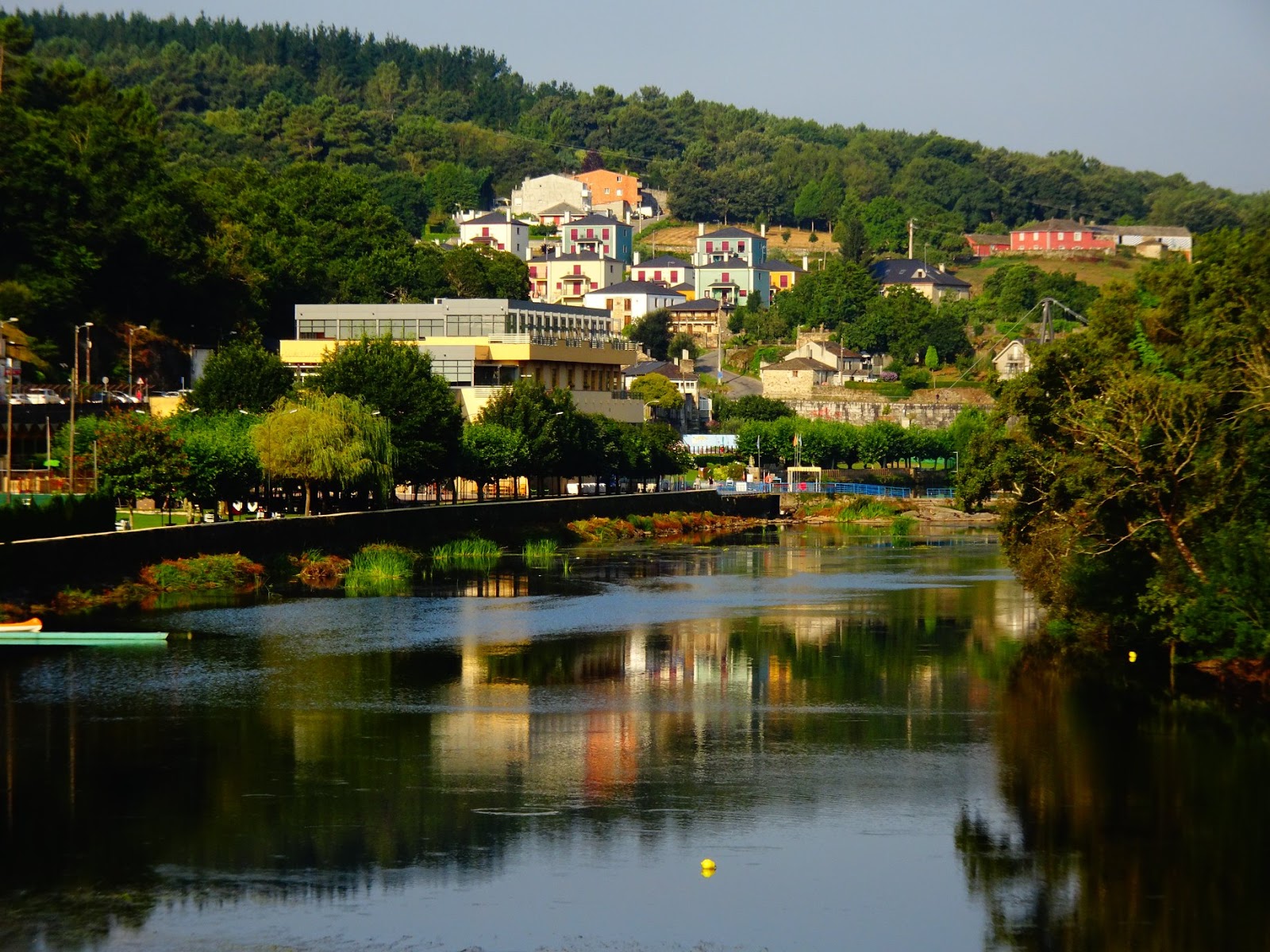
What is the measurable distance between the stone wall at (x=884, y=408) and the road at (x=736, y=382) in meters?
3.95

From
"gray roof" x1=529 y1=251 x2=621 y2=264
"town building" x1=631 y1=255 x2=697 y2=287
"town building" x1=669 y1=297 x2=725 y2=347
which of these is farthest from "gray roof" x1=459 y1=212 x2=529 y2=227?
"town building" x1=669 y1=297 x2=725 y2=347

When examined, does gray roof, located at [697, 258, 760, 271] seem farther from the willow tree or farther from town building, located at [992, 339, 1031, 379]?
the willow tree

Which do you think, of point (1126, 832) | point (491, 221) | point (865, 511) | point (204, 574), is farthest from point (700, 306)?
point (1126, 832)

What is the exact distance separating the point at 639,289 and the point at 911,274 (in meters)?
33.3

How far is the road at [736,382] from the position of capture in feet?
496

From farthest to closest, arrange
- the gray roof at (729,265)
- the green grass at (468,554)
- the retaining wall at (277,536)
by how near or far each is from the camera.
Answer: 1. the gray roof at (729,265)
2. the green grass at (468,554)
3. the retaining wall at (277,536)

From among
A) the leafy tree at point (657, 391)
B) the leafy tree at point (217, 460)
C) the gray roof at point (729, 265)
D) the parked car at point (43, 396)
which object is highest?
the gray roof at point (729, 265)

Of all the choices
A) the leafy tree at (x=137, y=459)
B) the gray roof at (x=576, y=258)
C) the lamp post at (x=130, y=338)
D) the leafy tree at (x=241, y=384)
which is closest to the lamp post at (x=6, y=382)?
the leafy tree at (x=137, y=459)

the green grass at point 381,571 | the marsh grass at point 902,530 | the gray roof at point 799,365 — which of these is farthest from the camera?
the gray roof at point 799,365

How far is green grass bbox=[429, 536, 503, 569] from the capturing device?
6956 cm

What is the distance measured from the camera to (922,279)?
188 metres

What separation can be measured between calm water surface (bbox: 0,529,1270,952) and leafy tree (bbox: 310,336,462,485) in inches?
1112

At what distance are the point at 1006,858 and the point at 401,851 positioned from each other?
9.30 m

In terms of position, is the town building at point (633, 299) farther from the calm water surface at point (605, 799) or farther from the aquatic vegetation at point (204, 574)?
the calm water surface at point (605, 799)
